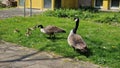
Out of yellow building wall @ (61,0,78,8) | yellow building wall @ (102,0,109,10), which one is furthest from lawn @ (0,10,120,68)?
yellow building wall @ (102,0,109,10)

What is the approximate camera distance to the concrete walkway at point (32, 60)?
7566 mm

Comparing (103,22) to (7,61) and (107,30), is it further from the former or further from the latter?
(7,61)

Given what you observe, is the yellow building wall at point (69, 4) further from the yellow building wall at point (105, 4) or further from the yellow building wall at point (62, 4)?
the yellow building wall at point (105, 4)

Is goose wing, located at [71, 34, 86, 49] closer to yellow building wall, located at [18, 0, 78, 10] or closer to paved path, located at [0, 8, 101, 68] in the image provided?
paved path, located at [0, 8, 101, 68]

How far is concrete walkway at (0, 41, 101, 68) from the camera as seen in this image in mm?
7566

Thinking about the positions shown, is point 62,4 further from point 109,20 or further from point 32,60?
point 32,60

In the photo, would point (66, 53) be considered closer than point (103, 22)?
Yes

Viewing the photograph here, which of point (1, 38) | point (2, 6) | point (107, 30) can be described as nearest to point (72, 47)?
point (1, 38)

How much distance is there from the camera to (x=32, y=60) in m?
7.99

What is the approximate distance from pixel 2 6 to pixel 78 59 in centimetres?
1669

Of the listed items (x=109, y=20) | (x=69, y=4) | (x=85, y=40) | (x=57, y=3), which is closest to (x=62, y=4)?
(x=57, y=3)

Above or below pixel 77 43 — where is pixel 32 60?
below

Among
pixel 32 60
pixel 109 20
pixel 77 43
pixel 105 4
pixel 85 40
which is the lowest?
pixel 32 60

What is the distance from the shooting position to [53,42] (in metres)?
9.85
